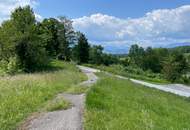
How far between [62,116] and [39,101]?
3.07 meters

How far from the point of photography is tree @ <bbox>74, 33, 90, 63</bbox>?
85.3 meters

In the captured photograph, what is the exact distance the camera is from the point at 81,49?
8606cm

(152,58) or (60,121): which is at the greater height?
(60,121)

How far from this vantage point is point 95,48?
11569cm

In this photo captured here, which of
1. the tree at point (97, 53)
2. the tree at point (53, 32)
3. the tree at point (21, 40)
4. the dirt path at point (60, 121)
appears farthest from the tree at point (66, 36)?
the dirt path at point (60, 121)

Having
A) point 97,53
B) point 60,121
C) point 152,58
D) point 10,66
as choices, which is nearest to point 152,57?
point 152,58

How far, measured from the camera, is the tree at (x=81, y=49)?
280 feet

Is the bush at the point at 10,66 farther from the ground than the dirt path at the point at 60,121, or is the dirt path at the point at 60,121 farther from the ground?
the dirt path at the point at 60,121

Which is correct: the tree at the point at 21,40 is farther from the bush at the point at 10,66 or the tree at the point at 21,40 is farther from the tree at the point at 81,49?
the tree at the point at 81,49

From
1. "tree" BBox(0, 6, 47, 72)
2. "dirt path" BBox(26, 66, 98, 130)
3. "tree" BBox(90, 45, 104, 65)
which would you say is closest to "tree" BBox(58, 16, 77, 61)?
"tree" BBox(90, 45, 104, 65)

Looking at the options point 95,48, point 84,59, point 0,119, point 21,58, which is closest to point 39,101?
point 0,119

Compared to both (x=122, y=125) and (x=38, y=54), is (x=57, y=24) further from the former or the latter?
(x=122, y=125)

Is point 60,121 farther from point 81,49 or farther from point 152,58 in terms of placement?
point 152,58

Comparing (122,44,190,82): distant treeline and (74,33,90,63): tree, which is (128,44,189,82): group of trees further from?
(74,33,90,63): tree
